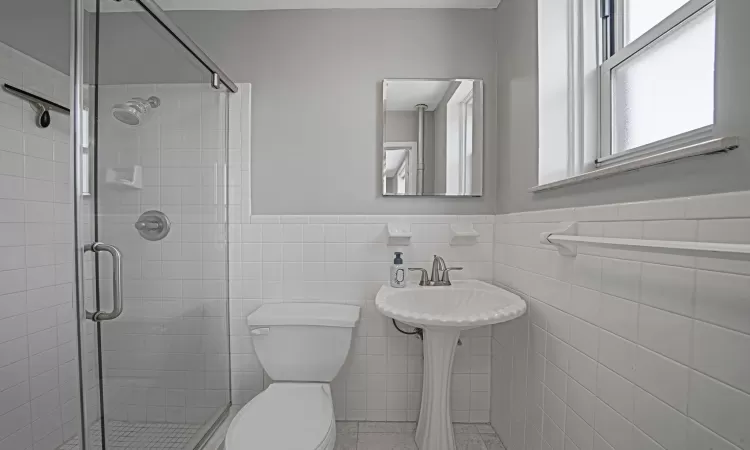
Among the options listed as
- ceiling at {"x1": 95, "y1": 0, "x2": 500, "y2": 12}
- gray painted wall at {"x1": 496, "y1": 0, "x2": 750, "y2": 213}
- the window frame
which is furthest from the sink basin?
ceiling at {"x1": 95, "y1": 0, "x2": 500, "y2": 12}

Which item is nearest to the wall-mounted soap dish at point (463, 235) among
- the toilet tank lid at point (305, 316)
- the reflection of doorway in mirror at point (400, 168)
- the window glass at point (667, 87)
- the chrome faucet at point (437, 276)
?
the chrome faucet at point (437, 276)

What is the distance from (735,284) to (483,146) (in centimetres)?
135

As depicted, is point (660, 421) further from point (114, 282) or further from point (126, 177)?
point (126, 177)

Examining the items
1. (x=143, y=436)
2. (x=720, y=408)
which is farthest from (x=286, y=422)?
(x=720, y=408)

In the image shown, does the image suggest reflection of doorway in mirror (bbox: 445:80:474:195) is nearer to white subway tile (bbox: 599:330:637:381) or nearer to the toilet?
the toilet

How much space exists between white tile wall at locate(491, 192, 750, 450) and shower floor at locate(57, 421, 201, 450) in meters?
1.46

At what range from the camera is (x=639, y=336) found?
2.81 ft

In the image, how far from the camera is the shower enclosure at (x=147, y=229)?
1.08 metres

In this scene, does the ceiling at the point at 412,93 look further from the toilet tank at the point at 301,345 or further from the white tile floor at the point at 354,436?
the white tile floor at the point at 354,436

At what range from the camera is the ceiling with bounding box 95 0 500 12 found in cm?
182

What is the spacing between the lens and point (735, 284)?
63 cm

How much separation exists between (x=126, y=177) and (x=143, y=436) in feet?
3.17

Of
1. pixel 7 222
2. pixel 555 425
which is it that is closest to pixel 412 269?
pixel 555 425

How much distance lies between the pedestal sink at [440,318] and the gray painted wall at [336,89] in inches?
18.2
